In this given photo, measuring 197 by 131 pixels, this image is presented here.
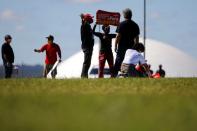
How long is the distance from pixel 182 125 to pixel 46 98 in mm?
2467

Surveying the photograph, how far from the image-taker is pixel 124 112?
4781mm

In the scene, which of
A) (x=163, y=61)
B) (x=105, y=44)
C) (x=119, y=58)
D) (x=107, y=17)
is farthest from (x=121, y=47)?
(x=163, y=61)

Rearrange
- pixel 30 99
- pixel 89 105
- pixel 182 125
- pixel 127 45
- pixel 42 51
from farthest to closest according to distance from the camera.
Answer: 1. pixel 42 51
2. pixel 127 45
3. pixel 30 99
4. pixel 89 105
5. pixel 182 125

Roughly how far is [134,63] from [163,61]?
49.5m

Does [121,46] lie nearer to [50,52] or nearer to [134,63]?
[134,63]

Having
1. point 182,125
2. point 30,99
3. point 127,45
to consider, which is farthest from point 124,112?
point 127,45

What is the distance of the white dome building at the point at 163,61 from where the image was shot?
59.4 m

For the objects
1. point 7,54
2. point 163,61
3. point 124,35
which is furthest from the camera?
point 163,61

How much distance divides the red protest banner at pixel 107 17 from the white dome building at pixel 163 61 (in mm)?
34552

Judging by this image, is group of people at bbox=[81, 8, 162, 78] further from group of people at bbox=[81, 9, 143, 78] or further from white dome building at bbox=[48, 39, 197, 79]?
white dome building at bbox=[48, 39, 197, 79]

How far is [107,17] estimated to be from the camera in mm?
20859

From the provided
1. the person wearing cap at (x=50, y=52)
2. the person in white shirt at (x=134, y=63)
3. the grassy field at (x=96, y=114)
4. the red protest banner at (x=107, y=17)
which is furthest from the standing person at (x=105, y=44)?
the grassy field at (x=96, y=114)

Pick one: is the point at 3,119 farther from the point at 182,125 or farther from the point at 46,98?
the point at 46,98

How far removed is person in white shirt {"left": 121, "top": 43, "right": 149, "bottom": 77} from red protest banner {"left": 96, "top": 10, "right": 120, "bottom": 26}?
13.8 ft
